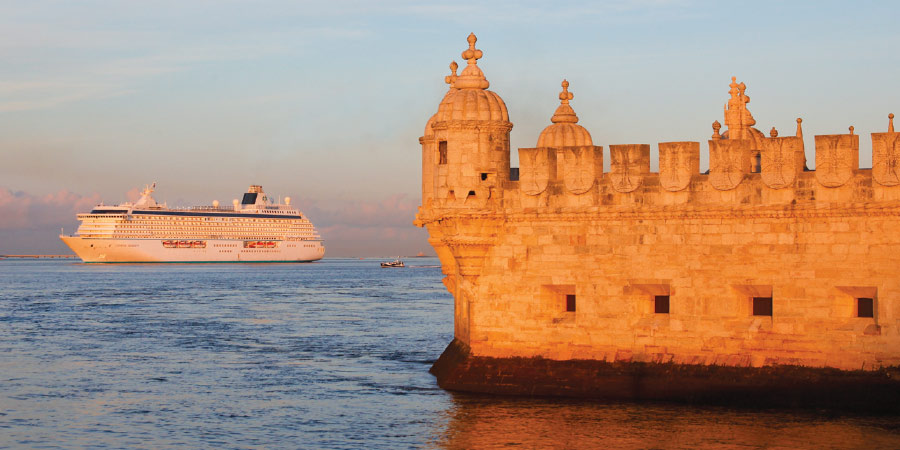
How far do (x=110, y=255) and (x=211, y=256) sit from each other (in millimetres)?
15305

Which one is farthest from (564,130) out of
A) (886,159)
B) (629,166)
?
(886,159)

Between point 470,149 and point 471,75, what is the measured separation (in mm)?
1742

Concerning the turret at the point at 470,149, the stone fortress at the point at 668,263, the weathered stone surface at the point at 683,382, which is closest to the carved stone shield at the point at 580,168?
the stone fortress at the point at 668,263

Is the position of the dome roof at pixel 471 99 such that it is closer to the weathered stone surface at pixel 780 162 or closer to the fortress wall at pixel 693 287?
the fortress wall at pixel 693 287

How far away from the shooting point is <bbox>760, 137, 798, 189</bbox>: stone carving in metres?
18.5

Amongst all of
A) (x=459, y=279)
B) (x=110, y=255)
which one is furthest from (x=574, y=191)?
(x=110, y=255)

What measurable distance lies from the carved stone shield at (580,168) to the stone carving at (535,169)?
36 centimetres

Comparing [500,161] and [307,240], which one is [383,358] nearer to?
[500,161]

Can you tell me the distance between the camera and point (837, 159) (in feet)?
59.5

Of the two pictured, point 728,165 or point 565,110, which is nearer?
point 728,165

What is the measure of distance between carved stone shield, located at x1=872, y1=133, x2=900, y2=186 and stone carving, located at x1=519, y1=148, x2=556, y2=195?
5.78 meters

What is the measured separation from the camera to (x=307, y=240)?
→ 180500mm

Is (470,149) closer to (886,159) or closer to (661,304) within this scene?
(661,304)

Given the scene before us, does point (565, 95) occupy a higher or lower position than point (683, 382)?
higher
